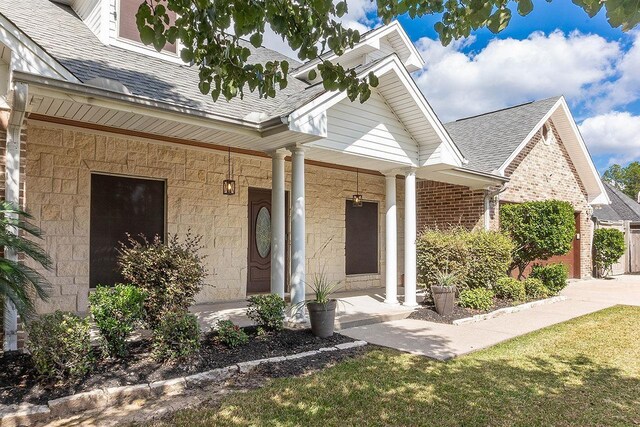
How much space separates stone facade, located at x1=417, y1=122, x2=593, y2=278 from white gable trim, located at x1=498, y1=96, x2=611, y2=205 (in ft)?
0.72

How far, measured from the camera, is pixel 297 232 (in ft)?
21.4

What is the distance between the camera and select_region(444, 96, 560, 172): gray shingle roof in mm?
11922

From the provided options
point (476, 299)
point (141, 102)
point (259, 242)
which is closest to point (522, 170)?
point (476, 299)

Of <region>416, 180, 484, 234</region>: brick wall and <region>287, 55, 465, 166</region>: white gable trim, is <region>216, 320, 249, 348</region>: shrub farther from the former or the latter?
<region>416, 180, 484, 234</region>: brick wall

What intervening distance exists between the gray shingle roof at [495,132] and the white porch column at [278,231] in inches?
237

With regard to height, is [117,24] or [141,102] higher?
[117,24]

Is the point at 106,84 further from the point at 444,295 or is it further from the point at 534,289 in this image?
the point at 534,289

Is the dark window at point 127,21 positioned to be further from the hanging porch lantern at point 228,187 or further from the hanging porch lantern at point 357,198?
the hanging porch lantern at point 357,198

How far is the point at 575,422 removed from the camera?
12.1 ft

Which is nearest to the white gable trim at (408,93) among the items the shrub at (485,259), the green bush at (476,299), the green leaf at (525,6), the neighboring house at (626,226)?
the shrub at (485,259)

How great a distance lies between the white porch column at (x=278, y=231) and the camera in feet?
22.1

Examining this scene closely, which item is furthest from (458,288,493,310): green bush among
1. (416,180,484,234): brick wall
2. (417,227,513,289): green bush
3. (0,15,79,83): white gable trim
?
(0,15,79,83): white gable trim

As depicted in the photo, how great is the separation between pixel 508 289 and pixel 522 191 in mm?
4149

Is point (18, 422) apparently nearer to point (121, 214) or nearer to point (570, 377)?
point (121, 214)
